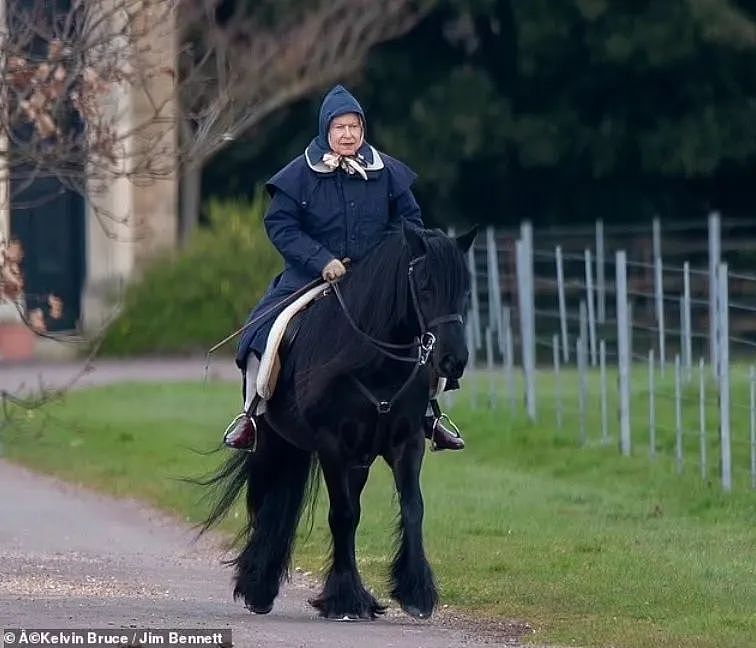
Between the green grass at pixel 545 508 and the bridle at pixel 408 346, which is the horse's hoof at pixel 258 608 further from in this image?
the bridle at pixel 408 346

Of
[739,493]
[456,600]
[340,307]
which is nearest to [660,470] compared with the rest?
[739,493]

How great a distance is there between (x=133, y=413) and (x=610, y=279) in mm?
7270

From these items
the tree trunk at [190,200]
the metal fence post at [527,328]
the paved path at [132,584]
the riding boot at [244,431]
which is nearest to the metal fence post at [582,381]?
the metal fence post at [527,328]

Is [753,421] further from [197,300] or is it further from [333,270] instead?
[197,300]

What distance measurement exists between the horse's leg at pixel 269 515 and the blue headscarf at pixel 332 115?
55.3 inches

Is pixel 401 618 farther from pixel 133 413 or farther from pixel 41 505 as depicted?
pixel 133 413

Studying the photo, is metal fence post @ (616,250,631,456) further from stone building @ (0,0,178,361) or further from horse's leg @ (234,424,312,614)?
stone building @ (0,0,178,361)

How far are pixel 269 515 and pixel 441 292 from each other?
5.81ft

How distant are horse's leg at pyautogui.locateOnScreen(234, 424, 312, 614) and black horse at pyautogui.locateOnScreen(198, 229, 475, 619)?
0.36 meters

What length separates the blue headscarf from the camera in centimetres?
1001

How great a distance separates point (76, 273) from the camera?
29.5 meters

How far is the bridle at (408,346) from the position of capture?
30.7ft

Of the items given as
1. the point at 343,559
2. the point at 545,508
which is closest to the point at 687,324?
the point at 545,508

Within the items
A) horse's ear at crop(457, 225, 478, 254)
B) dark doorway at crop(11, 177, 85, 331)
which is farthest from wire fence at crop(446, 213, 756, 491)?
dark doorway at crop(11, 177, 85, 331)
